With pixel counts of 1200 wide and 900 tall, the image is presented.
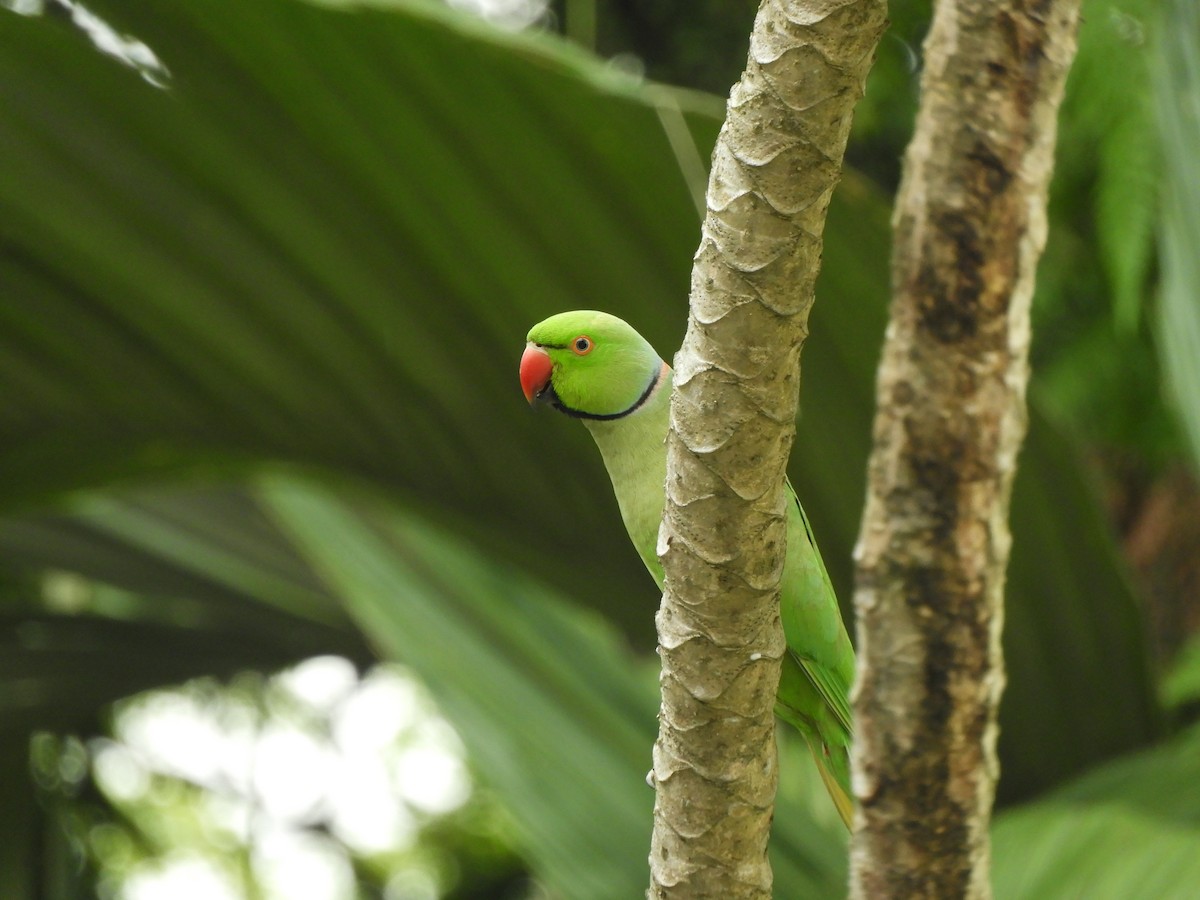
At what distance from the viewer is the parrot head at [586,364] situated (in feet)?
6.13

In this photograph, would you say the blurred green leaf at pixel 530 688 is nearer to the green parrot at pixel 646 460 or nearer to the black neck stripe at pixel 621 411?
the green parrot at pixel 646 460

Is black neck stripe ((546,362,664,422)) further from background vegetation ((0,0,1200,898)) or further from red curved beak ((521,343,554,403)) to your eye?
background vegetation ((0,0,1200,898))

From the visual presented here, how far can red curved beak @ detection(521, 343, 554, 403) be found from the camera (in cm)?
186

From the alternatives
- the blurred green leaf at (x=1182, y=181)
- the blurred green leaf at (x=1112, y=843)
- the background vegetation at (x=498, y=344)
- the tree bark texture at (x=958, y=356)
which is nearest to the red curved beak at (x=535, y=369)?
the background vegetation at (x=498, y=344)

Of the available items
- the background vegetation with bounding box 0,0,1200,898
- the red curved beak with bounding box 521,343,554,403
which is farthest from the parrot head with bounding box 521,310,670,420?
the background vegetation with bounding box 0,0,1200,898

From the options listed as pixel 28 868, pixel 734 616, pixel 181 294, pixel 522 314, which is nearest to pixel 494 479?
pixel 522 314

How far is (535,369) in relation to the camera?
6.11 ft

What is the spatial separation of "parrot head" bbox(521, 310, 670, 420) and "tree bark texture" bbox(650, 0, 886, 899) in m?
0.49

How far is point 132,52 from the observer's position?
2.67 metres

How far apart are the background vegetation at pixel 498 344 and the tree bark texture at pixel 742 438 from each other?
881mm

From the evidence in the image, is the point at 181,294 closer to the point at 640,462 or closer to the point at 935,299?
the point at 640,462

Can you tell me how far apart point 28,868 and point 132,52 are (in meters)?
3.38

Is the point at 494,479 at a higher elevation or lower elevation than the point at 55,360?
lower

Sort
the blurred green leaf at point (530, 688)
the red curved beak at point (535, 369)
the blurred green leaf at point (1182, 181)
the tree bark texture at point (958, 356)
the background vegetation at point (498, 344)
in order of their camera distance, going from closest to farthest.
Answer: the tree bark texture at point (958, 356)
the red curved beak at point (535, 369)
the blurred green leaf at point (1182, 181)
the background vegetation at point (498, 344)
the blurred green leaf at point (530, 688)
